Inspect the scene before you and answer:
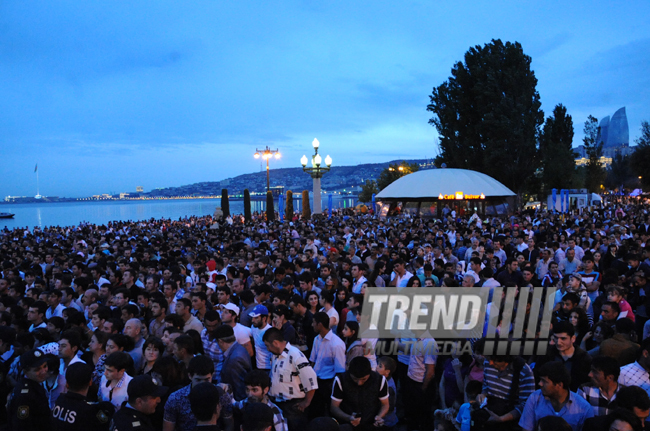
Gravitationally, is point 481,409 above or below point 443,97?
below

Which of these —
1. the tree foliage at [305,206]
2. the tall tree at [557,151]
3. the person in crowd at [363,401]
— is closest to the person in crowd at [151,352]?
the person in crowd at [363,401]

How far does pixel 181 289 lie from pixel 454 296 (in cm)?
450

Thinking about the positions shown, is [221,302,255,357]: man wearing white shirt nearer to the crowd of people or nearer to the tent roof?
the crowd of people

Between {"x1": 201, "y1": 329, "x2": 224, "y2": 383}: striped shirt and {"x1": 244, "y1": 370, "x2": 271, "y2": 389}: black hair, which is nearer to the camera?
{"x1": 244, "y1": 370, "x2": 271, "y2": 389}: black hair

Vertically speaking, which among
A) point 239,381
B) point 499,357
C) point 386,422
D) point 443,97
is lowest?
point 386,422

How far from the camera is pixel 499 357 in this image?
383 centimetres

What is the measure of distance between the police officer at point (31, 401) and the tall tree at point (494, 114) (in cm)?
3393

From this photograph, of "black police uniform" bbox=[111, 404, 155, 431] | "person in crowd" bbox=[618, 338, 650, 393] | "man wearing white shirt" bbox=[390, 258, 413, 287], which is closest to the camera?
"black police uniform" bbox=[111, 404, 155, 431]

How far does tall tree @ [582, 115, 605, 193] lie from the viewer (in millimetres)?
52969

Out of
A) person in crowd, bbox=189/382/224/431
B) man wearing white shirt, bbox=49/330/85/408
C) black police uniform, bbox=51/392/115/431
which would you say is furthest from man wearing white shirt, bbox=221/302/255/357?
person in crowd, bbox=189/382/224/431

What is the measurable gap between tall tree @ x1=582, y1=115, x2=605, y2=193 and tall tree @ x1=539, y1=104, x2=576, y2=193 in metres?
17.3

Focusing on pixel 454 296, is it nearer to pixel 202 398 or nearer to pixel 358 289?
pixel 358 289

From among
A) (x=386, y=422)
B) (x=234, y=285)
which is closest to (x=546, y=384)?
(x=386, y=422)

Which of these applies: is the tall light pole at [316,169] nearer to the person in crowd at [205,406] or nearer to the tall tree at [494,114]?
the tall tree at [494,114]
